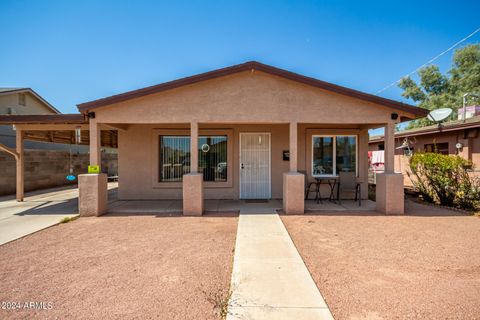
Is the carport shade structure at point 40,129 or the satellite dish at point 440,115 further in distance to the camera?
the satellite dish at point 440,115

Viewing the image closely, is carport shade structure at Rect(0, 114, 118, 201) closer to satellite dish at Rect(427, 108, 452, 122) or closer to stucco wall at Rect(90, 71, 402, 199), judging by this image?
stucco wall at Rect(90, 71, 402, 199)

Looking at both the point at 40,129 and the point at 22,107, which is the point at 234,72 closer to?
the point at 40,129

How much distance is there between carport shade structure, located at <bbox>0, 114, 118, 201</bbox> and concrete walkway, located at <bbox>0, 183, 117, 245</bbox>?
908mm

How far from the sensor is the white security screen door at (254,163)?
9211 millimetres

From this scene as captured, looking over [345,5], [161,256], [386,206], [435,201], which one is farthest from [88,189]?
[345,5]

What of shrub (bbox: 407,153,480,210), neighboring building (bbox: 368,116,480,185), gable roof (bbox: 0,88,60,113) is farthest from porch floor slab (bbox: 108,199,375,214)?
gable roof (bbox: 0,88,60,113)

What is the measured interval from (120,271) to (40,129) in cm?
776

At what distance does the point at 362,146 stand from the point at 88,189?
30.6 ft

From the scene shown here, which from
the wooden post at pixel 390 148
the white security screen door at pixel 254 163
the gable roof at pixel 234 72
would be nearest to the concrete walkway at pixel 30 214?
the gable roof at pixel 234 72

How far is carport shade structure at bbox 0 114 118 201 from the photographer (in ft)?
24.1

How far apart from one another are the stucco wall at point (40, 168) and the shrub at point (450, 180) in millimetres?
16349

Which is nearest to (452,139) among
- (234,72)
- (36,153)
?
(234,72)

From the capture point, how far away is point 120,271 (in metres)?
3.57

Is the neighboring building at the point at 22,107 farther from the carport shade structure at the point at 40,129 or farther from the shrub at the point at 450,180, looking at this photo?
the shrub at the point at 450,180
